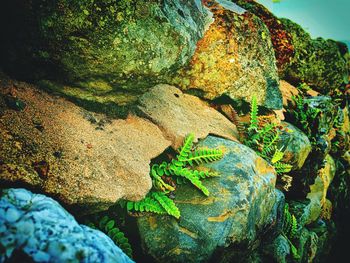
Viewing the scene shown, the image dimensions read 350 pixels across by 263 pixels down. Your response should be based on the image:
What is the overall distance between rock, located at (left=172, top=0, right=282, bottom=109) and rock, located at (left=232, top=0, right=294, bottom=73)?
8.17 feet

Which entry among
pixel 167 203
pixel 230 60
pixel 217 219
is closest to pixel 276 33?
pixel 230 60

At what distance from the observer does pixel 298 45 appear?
937 cm

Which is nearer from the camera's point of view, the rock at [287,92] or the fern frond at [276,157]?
the fern frond at [276,157]

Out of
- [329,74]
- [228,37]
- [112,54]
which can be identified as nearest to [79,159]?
[112,54]

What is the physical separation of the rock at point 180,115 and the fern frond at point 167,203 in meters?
0.96

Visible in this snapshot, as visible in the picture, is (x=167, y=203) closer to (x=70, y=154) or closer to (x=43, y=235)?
(x=70, y=154)

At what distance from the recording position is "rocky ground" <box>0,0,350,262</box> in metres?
2.40

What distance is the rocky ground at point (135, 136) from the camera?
7.89ft

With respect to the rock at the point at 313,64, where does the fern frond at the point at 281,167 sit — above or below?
below

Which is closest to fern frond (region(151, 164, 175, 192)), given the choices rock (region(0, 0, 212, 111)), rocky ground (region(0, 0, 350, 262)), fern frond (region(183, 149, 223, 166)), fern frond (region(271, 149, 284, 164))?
rocky ground (region(0, 0, 350, 262))

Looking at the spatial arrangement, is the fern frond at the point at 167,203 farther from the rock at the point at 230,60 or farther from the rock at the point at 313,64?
the rock at the point at 313,64

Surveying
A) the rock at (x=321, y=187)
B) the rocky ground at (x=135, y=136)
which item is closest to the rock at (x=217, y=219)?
the rocky ground at (x=135, y=136)

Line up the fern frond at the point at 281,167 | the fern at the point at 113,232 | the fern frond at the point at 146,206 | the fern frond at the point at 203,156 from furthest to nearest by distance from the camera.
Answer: the fern frond at the point at 281,167
the fern frond at the point at 203,156
the fern frond at the point at 146,206
the fern at the point at 113,232

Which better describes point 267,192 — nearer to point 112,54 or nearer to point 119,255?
point 119,255
